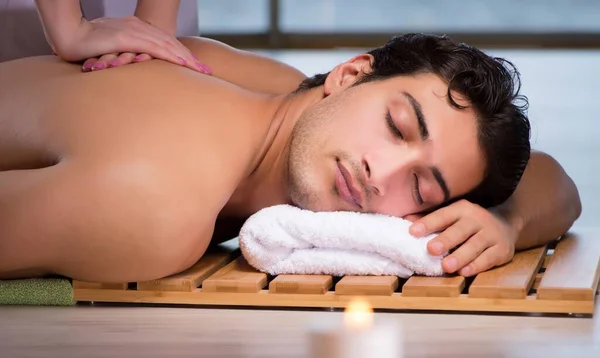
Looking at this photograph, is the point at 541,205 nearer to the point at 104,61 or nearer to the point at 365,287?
the point at 365,287

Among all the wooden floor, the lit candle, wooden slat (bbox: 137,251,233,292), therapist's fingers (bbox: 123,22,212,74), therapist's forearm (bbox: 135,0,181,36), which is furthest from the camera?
therapist's forearm (bbox: 135,0,181,36)

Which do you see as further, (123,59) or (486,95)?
(123,59)

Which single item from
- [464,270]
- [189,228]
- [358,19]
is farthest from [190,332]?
[358,19]

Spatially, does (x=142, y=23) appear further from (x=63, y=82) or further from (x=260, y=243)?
(x=260, y=243)

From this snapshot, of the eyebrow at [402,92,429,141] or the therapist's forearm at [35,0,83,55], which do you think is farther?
the therapist's forearm at [35,0,83,55]

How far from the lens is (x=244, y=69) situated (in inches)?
106

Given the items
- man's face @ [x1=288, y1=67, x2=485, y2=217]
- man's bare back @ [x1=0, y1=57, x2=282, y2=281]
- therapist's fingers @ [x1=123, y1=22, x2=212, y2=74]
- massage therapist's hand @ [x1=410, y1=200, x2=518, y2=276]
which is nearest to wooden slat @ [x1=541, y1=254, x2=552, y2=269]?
massage therapist's hand @ [x1=410, y1=200, x2=518, y2=276]

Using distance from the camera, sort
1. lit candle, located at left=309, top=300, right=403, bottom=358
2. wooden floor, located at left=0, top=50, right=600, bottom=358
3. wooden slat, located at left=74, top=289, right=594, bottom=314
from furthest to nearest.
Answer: wooden slat, located at left=74, top=289, right=594, bottom=314, wooden floor, located at left=0, top=50, right=600, bottom=358, lit candle, located at left=309, top=300, right=403, bottom=358

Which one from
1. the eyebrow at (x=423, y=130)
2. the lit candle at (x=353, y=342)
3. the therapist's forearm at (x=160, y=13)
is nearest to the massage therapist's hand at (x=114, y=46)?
the therapist's forearm at (x=160, y=13)

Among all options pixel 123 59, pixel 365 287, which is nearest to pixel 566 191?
pixel 365 287

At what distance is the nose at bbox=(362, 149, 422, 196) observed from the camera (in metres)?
2.10

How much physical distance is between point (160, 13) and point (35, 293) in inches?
33.5

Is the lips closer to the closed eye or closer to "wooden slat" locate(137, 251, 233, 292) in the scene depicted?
the closed eye

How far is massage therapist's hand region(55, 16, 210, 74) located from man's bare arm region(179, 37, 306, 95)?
171 millimetres
